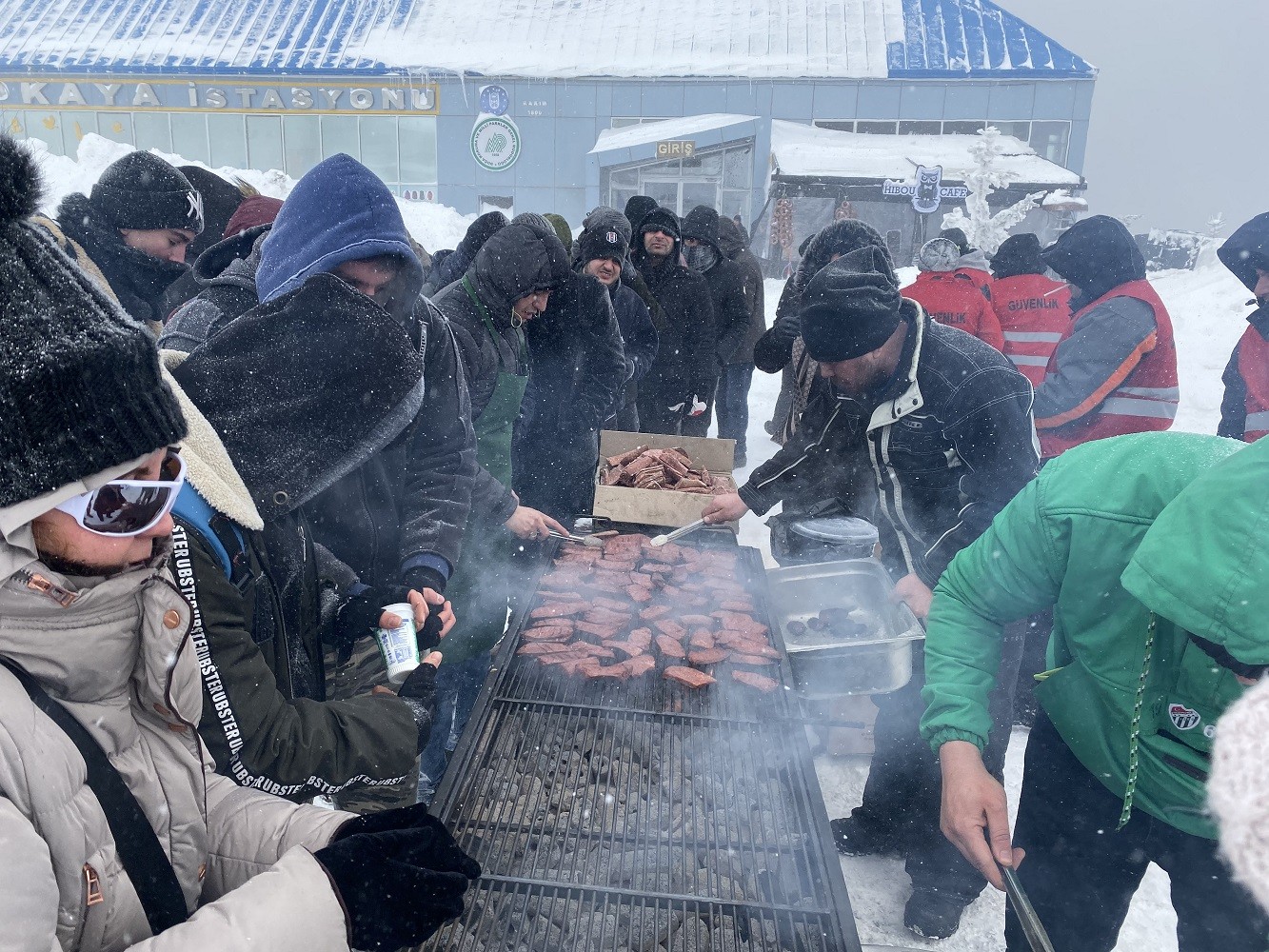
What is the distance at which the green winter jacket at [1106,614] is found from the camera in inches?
64.6

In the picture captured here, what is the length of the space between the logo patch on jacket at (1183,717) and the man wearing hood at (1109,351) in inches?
117

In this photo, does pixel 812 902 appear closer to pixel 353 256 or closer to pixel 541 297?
pixel 353 256

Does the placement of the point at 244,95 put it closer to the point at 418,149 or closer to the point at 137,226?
the point at 418,149

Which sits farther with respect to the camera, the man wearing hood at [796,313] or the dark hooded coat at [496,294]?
the man wearing hood at [796,313]

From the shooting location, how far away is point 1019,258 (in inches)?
222

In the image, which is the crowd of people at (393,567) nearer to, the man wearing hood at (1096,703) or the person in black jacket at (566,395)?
the man wearing hood at (1096,703)

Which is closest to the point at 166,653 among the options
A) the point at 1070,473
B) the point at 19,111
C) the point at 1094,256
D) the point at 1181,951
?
the point at 1070,473

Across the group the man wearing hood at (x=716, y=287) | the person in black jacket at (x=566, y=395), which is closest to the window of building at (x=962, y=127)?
the man wearing hood at (x=716, y=287)

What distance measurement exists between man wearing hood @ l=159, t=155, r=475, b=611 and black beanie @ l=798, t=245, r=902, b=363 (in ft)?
4.45

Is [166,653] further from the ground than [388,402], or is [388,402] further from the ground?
[388,402]

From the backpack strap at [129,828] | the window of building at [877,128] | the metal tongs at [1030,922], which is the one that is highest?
the window of building at [877,128]

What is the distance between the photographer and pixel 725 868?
6.63 ft

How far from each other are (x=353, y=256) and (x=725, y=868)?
1.98m

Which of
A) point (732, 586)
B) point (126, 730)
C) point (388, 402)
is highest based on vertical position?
point (388, 402)
